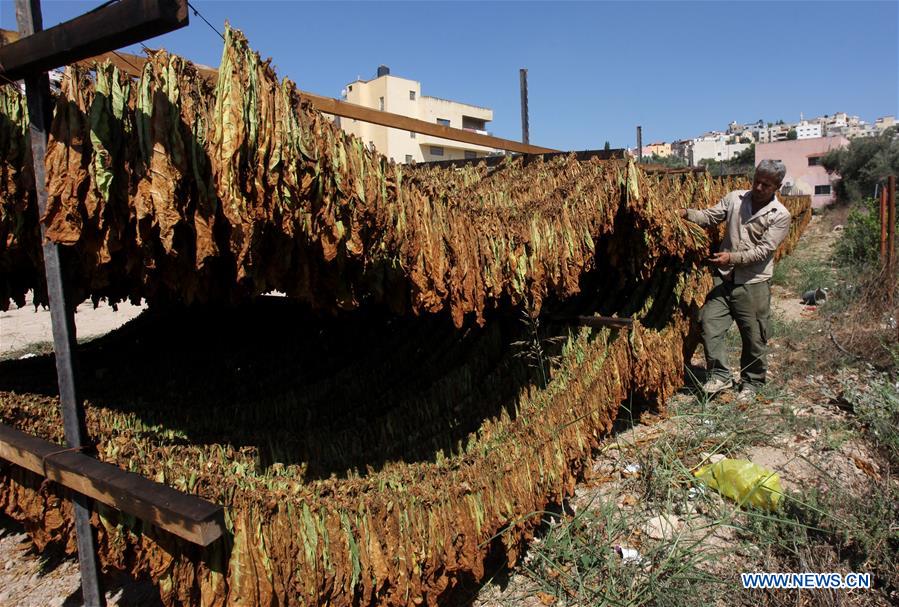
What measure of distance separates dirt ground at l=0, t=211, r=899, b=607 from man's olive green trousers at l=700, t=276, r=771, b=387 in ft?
0.76

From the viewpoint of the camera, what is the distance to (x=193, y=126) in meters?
1.58

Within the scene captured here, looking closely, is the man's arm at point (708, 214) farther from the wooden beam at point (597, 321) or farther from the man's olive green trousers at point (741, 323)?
the wooden beam at point (597, 321)

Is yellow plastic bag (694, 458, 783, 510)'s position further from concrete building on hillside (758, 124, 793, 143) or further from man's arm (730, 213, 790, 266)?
concrete building on hillside (758, 124, 793, 143)

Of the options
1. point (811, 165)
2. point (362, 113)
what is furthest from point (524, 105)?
point (811, 165)

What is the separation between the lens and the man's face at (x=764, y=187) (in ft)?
13.9

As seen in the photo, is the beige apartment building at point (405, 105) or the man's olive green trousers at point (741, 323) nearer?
the man's olive green trousers at point (741, 323)

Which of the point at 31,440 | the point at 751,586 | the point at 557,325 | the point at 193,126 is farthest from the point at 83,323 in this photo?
the point at 751,586

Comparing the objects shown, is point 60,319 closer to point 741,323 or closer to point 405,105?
point 741,323

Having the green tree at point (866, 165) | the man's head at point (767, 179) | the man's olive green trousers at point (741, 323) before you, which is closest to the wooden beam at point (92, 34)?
the man's head at point (767, 179)

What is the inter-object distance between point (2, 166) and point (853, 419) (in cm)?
522

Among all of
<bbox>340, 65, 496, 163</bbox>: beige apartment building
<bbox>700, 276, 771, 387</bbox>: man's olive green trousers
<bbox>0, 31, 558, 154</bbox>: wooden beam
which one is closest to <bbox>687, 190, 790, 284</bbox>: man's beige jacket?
<bbox>700, 276, 771, 387</bbox>: man's olive green trousers

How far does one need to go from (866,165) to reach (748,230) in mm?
28861

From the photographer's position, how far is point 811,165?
34812 mm

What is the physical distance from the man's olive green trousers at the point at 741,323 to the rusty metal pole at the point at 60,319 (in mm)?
4456
